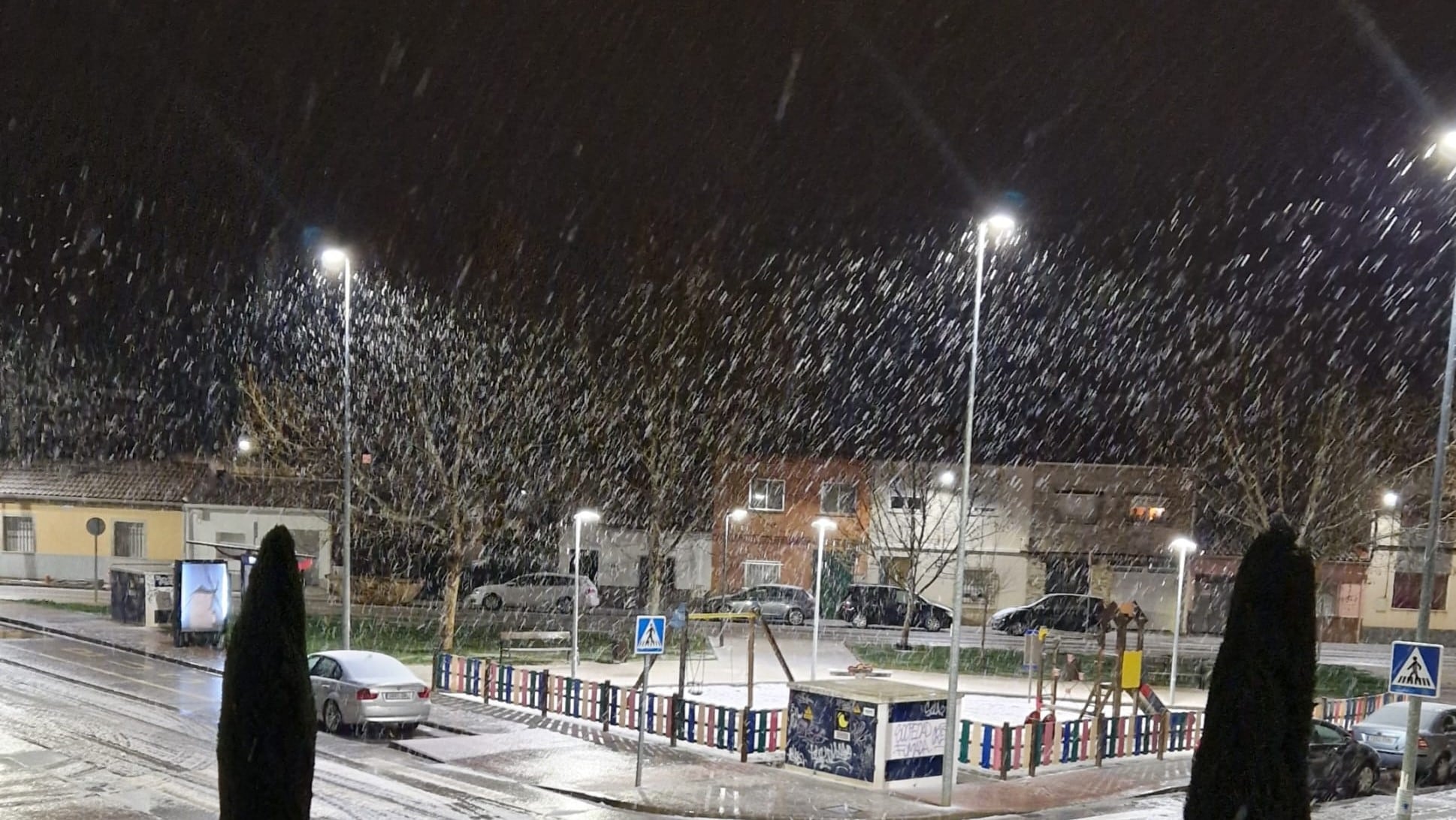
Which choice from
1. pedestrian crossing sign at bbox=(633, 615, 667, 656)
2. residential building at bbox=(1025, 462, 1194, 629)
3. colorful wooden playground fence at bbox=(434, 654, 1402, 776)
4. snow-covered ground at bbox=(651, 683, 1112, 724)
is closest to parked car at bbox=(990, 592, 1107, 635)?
residential building at bbox=(1025, 462, 1194, 629)

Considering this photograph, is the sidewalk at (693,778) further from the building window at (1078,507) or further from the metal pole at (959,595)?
the building window at (1078,507)

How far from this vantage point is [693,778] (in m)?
16.5

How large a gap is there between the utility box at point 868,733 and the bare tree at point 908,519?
21.3 meters

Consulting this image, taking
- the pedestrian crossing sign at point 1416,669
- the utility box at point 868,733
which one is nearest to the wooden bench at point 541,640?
the utility box at point 868,733

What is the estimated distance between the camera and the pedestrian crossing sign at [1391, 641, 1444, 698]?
47.4 ft

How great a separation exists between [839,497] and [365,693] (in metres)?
29.0

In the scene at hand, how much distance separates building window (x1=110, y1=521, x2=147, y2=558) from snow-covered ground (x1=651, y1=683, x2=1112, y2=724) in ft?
96.6

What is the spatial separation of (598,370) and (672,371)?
260 centimetres

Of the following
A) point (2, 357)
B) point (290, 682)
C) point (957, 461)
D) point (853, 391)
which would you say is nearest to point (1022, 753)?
point (290, 682)

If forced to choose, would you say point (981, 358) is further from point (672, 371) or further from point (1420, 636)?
point (1420, 636)

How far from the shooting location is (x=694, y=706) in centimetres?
1931

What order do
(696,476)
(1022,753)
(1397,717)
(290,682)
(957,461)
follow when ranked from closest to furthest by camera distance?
(290,682) → (1022,753) → (1397,717) → (696,476) → (957,461)

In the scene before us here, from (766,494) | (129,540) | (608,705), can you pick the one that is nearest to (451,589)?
(608,705)

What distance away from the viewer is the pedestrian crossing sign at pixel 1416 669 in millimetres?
14461
